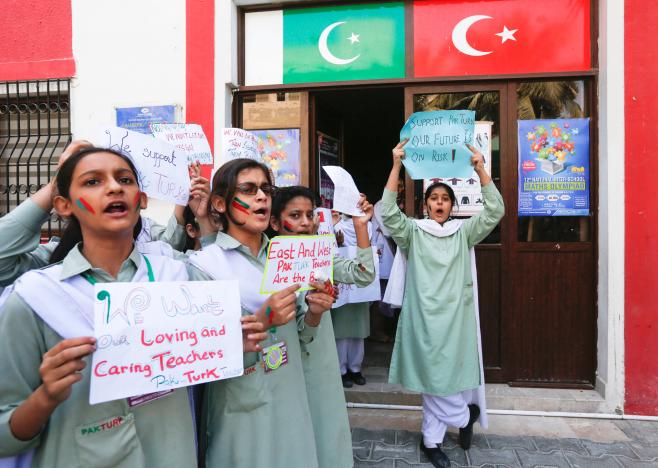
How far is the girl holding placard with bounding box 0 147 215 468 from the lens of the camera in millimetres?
1153

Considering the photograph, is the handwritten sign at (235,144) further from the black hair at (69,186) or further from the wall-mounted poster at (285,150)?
the black hair at (69,186)

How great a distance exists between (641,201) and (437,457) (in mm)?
2666

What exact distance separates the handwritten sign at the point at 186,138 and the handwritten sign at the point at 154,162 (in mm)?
370

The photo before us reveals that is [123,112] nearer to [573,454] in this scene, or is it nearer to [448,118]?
[448,118]

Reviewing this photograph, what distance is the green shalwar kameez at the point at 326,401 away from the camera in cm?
221

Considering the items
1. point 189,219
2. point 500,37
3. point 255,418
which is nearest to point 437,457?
point 255,418

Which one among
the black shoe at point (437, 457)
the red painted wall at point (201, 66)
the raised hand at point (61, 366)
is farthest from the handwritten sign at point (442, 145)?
the raised hand at point (61, 366)

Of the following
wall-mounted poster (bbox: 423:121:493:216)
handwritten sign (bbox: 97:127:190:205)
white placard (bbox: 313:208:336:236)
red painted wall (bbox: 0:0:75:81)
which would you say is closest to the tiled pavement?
white placard (bbox: 313:208:336:236)

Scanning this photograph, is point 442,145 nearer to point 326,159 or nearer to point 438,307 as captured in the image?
point 438,307

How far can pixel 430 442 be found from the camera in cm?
310

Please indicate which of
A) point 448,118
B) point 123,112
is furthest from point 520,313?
point 123,112

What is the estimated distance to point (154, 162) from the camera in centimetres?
233

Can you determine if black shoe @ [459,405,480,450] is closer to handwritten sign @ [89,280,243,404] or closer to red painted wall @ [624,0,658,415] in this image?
red painted wall @ [624,0,658,415]

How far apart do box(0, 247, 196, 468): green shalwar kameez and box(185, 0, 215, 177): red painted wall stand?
316cm
